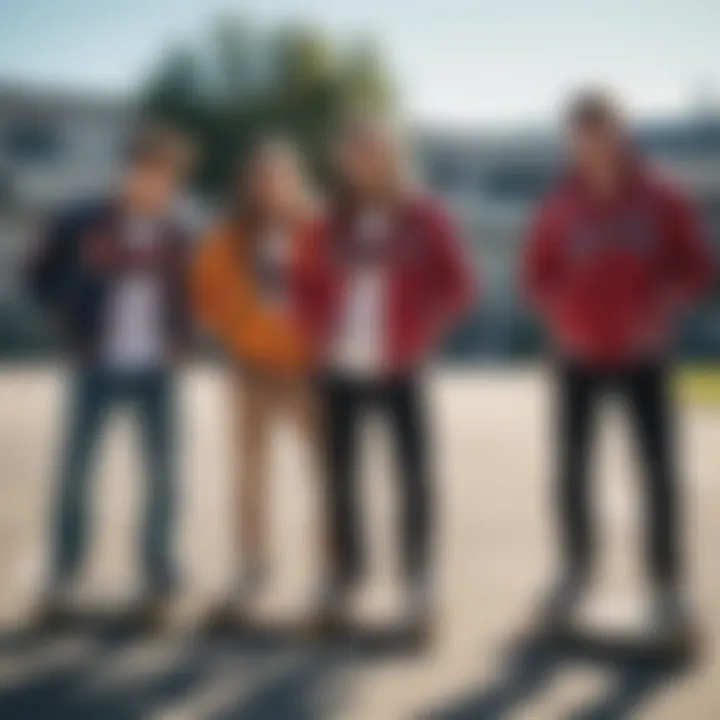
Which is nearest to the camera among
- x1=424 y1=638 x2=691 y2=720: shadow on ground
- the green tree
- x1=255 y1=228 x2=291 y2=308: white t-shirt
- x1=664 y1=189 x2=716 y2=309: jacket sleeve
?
x1=424 y1=638 x2=691 y2=720: shadow on ground

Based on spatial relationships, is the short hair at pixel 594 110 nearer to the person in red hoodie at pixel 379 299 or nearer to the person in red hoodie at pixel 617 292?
the person in red hoodie at pixel 617 292

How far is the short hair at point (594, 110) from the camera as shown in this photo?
7.87 ft

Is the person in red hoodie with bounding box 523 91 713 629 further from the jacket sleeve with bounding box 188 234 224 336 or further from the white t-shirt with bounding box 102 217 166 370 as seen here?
the white t-shirt with bounding box 102 217 166 370

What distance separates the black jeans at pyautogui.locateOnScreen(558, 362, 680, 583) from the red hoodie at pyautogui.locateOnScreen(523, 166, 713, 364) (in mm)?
62

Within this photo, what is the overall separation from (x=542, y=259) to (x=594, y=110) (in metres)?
0.38

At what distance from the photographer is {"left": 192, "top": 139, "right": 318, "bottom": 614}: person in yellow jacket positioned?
8.43ft

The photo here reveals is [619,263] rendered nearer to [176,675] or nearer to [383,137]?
[383,137]

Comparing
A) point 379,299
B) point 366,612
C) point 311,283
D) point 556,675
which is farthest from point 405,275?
point 556,675

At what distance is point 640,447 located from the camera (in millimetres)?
2525

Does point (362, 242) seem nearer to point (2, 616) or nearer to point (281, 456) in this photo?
point (2, 616)

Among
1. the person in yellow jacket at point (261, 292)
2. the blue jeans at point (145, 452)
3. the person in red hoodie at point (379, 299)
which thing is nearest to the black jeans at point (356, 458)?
the person in red hoodie at point (379, 299)

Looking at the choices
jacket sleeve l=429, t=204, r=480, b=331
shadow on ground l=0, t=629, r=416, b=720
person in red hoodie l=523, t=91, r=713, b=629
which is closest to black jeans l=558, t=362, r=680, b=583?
person in red hoodie l=523, t=91, r=713, b=629

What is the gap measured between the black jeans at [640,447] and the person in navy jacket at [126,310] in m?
1.04

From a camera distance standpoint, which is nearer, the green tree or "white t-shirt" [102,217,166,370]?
"white t-shirt" [102,217,166,370]
